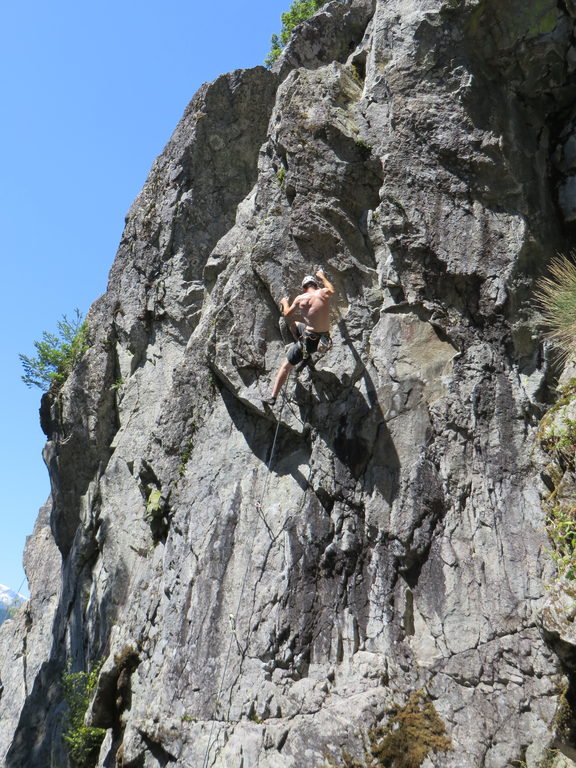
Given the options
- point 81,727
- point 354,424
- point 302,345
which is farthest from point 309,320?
point 81,727

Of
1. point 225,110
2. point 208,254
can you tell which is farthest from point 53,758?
point 225,110

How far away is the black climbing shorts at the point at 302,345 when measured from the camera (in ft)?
33.3

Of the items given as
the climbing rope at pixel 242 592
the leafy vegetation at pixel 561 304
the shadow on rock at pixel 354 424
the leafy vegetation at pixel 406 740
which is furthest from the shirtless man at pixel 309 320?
the leafy vegetation at pixel 406 740

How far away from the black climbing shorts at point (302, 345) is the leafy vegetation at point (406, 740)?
4854 millimetres

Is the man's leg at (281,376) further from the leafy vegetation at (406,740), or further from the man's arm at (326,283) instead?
the leafy vegetation at (406,740)

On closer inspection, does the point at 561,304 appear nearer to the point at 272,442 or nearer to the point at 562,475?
the point at 562,475

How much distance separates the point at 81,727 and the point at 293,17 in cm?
2351

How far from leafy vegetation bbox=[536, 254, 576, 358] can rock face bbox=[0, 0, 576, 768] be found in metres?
0.26

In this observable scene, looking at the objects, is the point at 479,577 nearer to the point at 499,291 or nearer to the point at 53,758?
the point at 499,291

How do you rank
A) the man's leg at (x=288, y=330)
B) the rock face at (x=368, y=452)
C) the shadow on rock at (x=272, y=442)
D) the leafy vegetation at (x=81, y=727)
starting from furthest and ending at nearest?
the leafy vegetation at (x=81, y=727) < the man's leg at (x=288, y=330) < the shadow on rock at (x=272, y=442) < the rock face at (x=368, y=452)

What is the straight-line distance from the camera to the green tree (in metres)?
24.4

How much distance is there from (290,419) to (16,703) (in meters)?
12.2

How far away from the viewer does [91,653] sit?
13.2m

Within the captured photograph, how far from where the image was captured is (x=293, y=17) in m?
24.9
